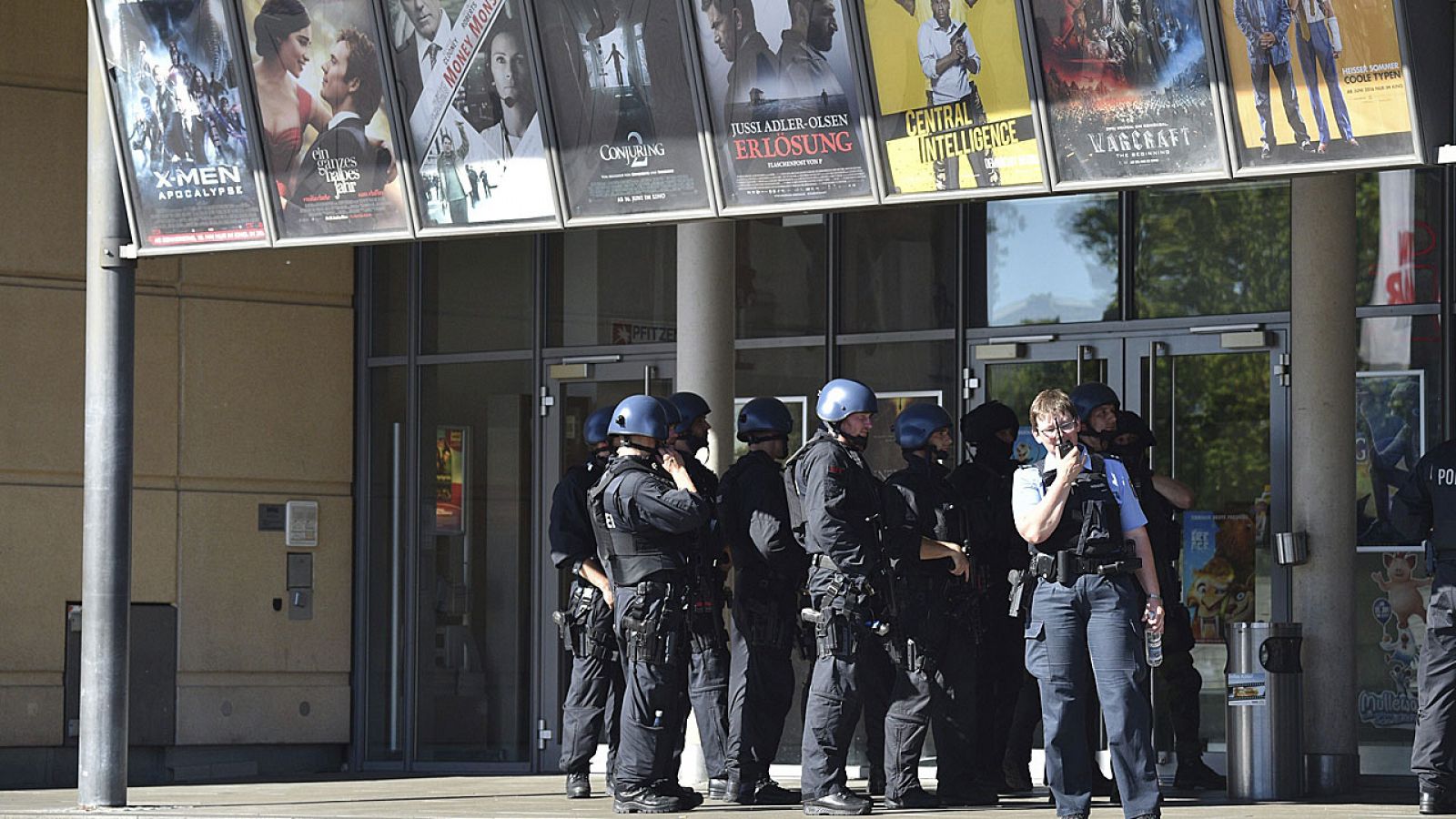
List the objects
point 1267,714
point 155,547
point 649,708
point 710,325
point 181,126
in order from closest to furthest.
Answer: point 649,708, point 1267,714, point 181,126, point 710,325, point 155,547

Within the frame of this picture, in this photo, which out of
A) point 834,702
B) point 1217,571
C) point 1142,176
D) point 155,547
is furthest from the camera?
point 155,547

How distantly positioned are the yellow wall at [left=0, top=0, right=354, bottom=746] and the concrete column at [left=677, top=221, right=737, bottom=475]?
368 cm

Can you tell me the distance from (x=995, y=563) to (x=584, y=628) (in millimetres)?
2307

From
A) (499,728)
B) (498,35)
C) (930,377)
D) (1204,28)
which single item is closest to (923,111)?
(1204,28)

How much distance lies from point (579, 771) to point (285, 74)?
4.20 meters

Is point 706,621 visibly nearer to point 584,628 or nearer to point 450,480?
point 584,628

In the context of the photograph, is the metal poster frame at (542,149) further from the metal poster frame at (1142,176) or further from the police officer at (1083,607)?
the police officer at (1083,607)

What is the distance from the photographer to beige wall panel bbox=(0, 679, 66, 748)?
1365 cm

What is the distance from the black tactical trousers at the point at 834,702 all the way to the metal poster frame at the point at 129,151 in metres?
3.89

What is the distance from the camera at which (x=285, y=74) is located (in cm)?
1188

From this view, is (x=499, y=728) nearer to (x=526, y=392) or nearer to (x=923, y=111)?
(x=526, y=392)

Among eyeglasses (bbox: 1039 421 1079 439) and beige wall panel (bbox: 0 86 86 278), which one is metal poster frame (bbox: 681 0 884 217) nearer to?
eyeglasses (bbox: 1039 421 1079 439)

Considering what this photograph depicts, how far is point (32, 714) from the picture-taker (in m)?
13.8

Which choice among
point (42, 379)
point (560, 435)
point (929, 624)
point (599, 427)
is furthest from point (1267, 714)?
point (42, 379)
